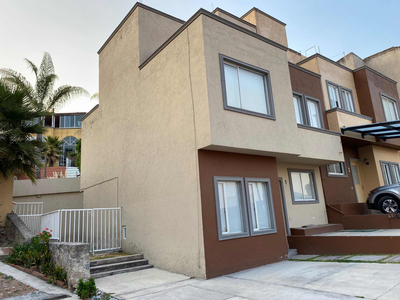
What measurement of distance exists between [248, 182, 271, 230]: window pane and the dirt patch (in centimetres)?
584

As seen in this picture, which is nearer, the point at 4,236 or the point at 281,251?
the point at 281,251

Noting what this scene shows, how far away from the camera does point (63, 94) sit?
794 inches

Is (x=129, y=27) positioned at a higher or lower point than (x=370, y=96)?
higher

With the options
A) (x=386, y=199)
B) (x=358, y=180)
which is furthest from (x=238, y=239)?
(x=358, y=180)

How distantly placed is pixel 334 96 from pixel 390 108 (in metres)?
4.73

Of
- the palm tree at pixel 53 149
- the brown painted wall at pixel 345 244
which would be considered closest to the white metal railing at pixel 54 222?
the brown painted wall at pixel 345 244

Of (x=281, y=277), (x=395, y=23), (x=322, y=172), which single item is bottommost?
(x=281, y=277)

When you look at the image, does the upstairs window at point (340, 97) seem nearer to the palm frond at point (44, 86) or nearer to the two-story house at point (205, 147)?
the two-story house at point (205, 147)

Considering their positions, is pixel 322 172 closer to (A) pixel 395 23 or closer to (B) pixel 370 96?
(B) pixel 370 96

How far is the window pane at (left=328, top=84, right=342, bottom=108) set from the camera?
48.2 ft

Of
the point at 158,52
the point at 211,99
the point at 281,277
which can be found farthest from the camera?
the point at 158,52

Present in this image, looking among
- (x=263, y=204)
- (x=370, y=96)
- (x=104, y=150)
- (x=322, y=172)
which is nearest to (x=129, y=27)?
(x=104, y=150)

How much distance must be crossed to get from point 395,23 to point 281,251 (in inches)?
566

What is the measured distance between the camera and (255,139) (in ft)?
28.2
